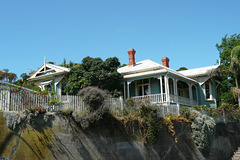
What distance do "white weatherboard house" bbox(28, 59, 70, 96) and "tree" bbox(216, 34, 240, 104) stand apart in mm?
14077

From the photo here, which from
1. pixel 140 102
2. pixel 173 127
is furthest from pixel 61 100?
pixel 173 127

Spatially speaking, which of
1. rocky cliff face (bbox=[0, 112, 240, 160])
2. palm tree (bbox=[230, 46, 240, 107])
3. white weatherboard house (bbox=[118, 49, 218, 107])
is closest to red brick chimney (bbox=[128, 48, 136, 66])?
white weatherboard house (bbox=[118, 49, 218, 107])

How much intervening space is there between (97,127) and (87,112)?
3.01 feet

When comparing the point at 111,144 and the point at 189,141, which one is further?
the point at 189,141

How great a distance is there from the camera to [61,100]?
12.0 metres

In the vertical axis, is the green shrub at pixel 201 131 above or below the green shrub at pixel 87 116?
below

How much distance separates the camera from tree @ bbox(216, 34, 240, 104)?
24.3 meters

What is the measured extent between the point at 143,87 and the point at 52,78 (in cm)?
847

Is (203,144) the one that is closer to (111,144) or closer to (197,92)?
(111,144)

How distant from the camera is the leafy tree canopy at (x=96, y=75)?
20156mm

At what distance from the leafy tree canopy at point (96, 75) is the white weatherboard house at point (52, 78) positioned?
2.38 meters

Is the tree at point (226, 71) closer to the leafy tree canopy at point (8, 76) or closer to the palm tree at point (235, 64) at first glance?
the palm tree at point (235, 64)

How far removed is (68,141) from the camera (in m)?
11.1

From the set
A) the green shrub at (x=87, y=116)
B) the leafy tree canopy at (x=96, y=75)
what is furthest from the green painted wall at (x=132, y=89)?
the green shrub at (x=87, y=116)
